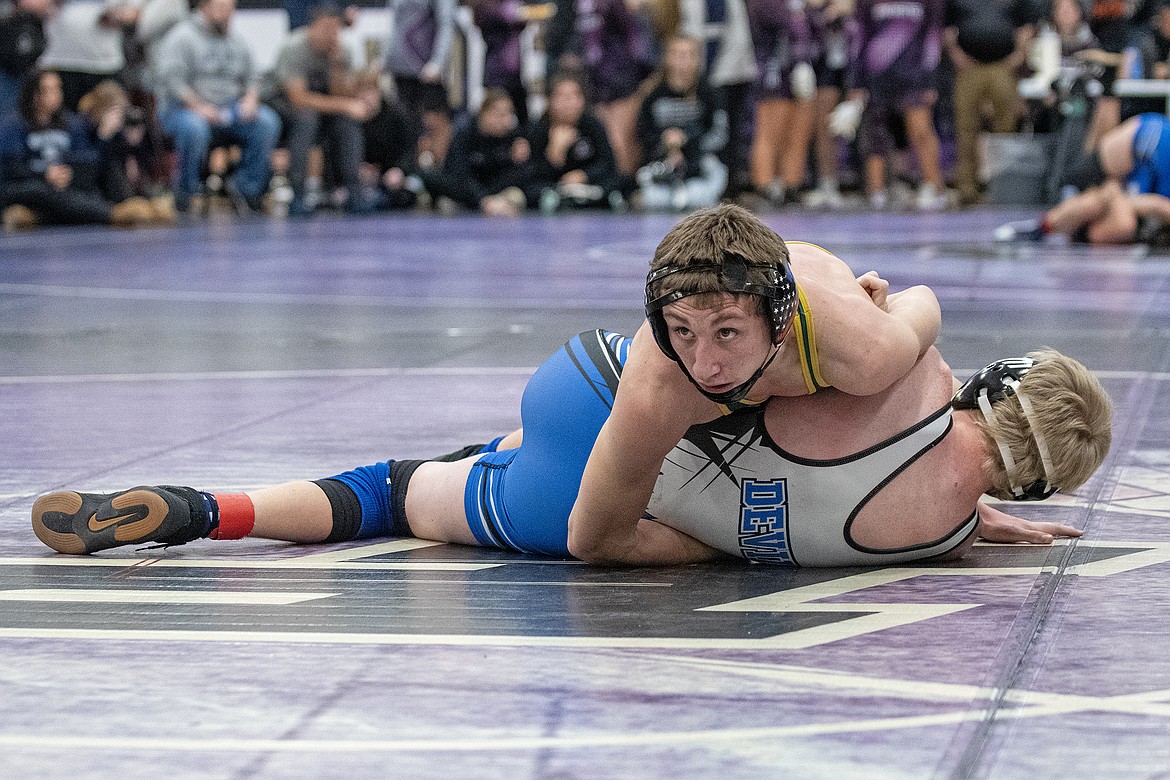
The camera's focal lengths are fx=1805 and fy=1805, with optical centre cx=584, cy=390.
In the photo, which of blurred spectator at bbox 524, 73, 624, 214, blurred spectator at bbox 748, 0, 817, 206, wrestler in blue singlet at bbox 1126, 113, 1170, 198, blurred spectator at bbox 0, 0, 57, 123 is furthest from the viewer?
blurred spectator at bbox 748, 0, 817, 206

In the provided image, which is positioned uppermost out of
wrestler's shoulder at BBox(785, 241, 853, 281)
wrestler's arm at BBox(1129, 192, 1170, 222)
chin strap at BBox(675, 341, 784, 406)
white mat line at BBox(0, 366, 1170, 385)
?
wrestler's shoulder at BBox(785, 241, 853, 281)

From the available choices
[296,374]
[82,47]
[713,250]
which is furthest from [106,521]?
[82,47]

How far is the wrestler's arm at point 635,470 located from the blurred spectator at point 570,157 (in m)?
12.8

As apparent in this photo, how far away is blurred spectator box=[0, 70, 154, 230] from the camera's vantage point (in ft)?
45.5

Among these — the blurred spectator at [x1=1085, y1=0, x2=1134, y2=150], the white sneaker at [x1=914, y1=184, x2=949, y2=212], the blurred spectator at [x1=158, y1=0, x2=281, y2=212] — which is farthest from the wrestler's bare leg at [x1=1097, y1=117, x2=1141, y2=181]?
the blurred spectator at [x1=158, y1=0, x2=281, y2=212]

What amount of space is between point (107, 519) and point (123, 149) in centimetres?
1211

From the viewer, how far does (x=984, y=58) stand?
16.5 metres

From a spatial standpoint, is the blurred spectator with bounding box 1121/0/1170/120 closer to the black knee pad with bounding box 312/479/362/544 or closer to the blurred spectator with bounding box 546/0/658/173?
the blurred spectator with bounding box 546/0/658/173

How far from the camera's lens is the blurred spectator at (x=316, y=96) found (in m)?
16.3

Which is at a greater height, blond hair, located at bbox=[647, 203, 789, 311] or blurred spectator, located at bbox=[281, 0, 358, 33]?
blurred spectator, located at bbox=[281, 0, 358, 33]

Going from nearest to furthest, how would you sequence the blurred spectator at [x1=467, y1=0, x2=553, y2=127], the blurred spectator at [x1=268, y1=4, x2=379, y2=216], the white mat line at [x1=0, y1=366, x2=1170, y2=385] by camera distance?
1. the white mat line at [x1=0, y1=366, x2=1170, y2=385]
2. the blurred spectator at [x1=268, y1=4, x2=379, y2=216]
3. the blurred spectator at [x1=467, y1=0, x2=553, y2=127]

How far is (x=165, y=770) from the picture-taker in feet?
6.98

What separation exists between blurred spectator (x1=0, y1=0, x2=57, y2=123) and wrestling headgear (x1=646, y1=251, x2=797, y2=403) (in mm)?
12033

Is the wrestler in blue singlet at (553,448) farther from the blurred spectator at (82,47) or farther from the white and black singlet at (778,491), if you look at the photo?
the blurred spectator at (82,47)
